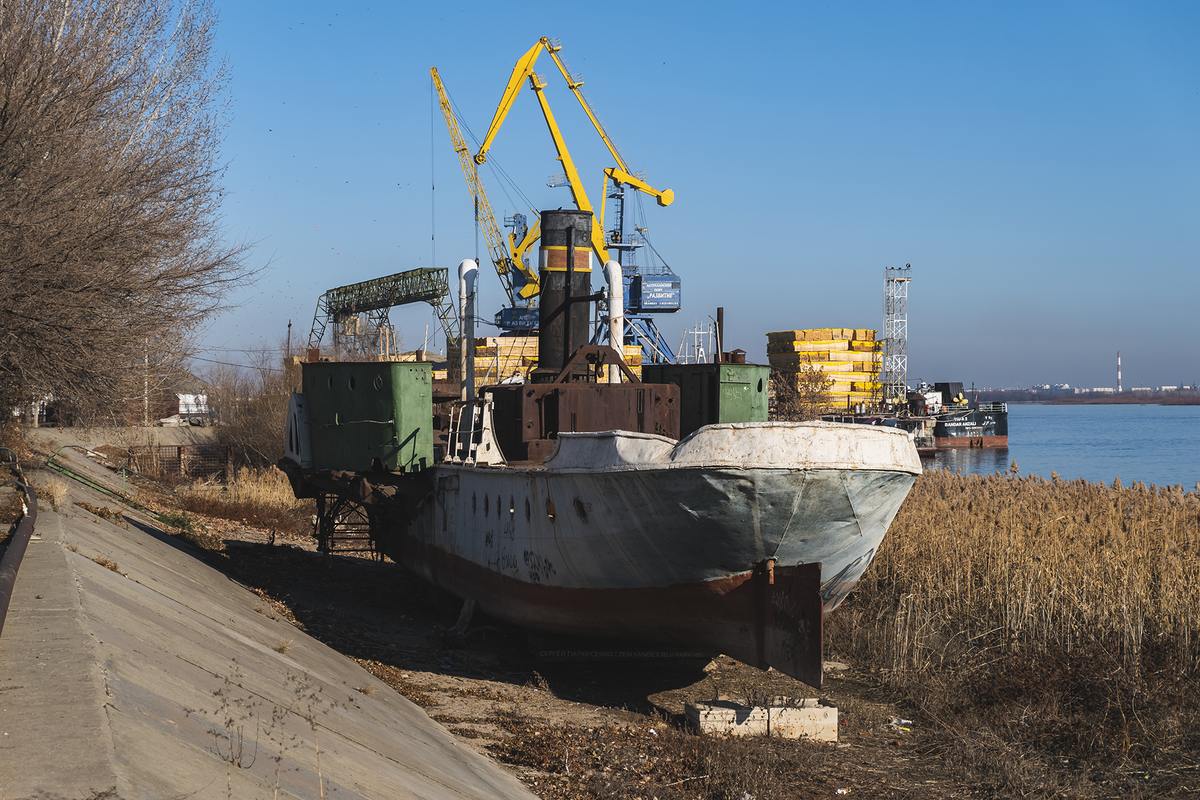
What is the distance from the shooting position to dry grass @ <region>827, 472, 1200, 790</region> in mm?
A: 8883

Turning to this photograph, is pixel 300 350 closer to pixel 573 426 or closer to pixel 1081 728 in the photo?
pixel 573 426

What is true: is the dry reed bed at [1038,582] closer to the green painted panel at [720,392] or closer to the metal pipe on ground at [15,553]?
the green painted panel at [720,392]

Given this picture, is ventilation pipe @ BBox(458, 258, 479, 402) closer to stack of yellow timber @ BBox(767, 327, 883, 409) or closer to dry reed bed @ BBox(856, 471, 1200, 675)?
dry reed bed @ BBox(856, 471, 1200, 675)

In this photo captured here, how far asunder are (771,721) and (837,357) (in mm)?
52387

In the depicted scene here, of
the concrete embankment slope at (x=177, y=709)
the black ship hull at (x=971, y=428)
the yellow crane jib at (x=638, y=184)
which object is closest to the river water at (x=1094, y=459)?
the black ship hull at (x=971, y=428)

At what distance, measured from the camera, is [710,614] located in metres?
10.0

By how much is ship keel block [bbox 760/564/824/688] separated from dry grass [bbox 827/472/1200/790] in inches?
61.6

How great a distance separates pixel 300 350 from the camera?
145 feet

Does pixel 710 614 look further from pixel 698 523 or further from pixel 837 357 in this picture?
pixel 837 357

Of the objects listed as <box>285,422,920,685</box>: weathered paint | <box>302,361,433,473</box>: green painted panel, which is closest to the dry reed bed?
<box>285,422,920,685</box>: weathered paint

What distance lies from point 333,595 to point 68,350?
19.1 feet

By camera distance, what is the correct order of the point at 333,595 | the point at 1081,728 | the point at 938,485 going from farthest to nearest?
the point at 938,485, the point at 333,595, the point at 1081,728

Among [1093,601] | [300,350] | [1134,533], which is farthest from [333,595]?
[300,350]

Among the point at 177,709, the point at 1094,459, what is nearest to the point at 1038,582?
the point at 177,709
